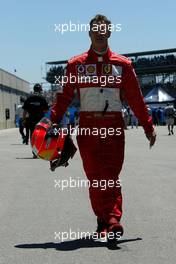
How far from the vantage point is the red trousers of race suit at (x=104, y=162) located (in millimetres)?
5801

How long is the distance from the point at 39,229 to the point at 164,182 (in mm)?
4372

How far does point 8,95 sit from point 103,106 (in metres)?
72.7

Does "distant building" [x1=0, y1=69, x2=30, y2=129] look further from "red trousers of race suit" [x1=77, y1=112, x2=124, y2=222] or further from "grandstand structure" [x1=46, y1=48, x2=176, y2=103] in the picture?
"red trousers of race suit" [x1=77, y1=112, x2=124, y2=222]

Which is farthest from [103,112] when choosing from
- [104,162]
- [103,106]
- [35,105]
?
[35,105]

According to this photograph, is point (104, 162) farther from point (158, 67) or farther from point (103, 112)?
point (158, 67)

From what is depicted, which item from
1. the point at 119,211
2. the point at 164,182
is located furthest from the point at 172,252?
the point at 164,182

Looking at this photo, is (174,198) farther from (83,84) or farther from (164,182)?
(83,84)

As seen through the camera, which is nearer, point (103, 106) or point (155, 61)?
point (103, 106)

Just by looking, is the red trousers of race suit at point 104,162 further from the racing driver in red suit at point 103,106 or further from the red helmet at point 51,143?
the red helmet at point 51,143

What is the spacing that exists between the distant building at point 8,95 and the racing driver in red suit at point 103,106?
5926 cm

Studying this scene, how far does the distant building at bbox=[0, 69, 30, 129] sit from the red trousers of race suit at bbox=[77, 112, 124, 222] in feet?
194

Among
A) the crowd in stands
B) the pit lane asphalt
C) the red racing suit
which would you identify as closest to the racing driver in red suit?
the red racing suit

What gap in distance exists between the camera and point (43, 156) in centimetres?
614

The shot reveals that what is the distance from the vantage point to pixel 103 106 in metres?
5.80
